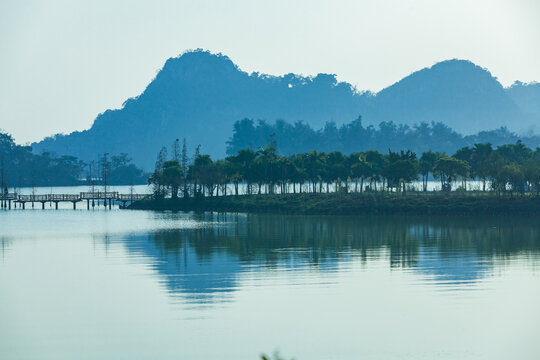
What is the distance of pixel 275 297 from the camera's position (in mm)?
35438

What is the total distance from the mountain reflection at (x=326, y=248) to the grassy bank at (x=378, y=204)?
5.02 metres

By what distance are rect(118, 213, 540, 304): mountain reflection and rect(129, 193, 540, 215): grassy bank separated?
5.02m

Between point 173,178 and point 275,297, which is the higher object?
point 173,178

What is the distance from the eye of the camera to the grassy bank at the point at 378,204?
89.2 metres

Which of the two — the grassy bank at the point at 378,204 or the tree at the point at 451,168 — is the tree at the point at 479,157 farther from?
the grassy bank at the point at 378,204

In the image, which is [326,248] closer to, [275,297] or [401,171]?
[275,297]

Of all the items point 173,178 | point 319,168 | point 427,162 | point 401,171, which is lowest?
point 173,178

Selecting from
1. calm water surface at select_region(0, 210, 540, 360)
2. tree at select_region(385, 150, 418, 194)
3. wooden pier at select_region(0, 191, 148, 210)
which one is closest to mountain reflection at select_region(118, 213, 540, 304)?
calm water surface at select_region(0, 210, 540, 360)

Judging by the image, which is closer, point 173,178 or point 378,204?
point 378,204

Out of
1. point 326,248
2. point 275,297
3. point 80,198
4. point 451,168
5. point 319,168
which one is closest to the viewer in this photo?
point 275,297

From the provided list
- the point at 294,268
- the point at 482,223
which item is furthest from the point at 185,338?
the point at 482,223

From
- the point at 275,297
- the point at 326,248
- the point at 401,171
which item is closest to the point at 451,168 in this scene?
the point at 401,171

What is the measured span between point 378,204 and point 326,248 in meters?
40.3

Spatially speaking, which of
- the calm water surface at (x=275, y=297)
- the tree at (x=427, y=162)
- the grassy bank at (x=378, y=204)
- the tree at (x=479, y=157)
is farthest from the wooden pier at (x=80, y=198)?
the calm water surface at (x=275, y=297)
